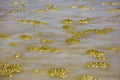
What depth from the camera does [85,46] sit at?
66.7 ft

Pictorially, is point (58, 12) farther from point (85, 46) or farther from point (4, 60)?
point (4, 60)

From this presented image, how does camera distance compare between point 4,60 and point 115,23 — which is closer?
point 4,60

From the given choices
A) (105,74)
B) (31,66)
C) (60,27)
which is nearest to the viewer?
(105,74)

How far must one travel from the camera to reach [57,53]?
19125 mm

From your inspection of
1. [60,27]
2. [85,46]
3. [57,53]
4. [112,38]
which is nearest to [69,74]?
[57,53]

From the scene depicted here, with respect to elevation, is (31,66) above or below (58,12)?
below

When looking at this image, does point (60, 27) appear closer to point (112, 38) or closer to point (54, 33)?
point (54, 33)

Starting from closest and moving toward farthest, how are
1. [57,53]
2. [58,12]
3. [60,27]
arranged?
[57,53]
[60,27]
[58,12]

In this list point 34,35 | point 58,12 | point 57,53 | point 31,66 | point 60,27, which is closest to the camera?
point 31,66

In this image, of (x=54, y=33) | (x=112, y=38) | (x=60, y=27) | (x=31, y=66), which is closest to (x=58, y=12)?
(x=60, y=27)

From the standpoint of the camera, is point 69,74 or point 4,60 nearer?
point 69,74

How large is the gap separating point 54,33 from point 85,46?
4436mm

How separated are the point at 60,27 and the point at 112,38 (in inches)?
240

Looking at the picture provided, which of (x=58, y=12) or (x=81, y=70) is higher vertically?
(x=58, y=12)
